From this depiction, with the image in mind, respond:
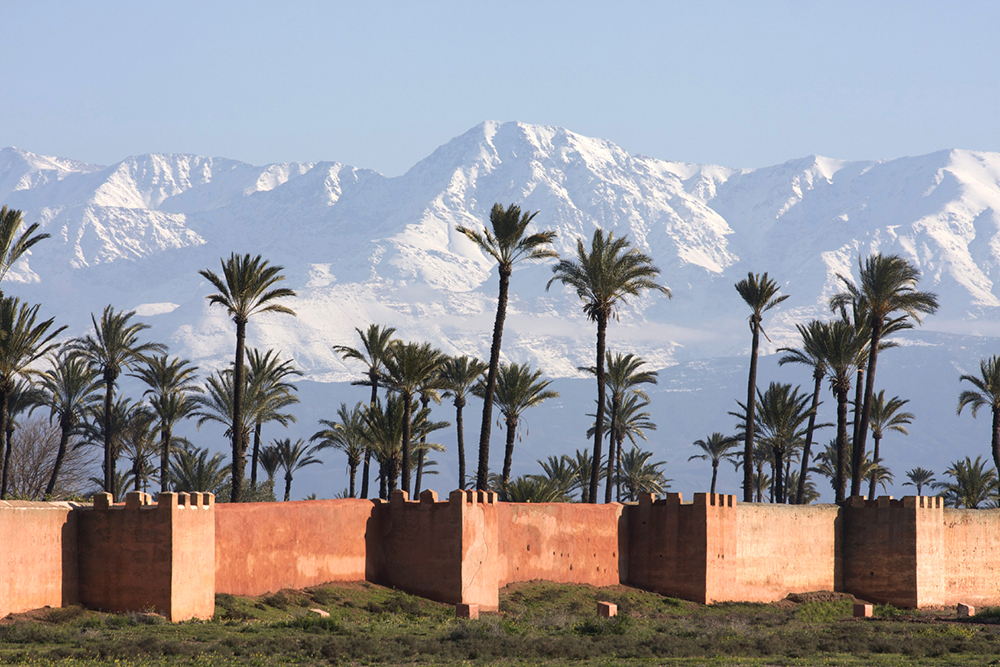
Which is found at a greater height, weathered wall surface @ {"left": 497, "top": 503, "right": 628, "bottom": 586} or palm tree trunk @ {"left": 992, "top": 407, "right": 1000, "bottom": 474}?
palm tree trunk @ {"left": 992, "top": 407, "right": 1000, "bottom": 474}

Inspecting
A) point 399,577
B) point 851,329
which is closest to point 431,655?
point 399,577

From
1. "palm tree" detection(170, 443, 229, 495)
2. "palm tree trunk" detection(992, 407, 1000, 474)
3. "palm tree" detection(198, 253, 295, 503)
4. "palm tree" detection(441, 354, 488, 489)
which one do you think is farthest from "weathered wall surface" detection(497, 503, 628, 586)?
"palm tree trunk" detection(992, 407, 1000, 474)

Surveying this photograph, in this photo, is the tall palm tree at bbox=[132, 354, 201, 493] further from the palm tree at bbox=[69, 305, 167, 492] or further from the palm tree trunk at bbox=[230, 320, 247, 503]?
the palm tree trunk at bbox=[230, 320, 247, 503]

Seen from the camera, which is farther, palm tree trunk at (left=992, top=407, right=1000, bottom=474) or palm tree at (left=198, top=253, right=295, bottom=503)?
palm tree trunk at (left=992, top=407, right=1000, bottom=474)

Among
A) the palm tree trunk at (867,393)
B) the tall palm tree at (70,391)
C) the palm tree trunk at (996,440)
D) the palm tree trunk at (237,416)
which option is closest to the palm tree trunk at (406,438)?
the palm tree trunk at (237,416)

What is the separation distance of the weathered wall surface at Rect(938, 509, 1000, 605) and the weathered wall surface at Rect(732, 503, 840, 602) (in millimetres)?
4615

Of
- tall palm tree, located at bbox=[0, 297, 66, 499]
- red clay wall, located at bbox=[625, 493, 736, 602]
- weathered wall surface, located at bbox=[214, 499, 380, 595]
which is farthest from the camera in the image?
red clay wall, located at bbox=[625, 493, 736, 602]

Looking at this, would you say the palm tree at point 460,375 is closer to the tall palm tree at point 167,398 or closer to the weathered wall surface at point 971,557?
the tall palm tree at point 167,398

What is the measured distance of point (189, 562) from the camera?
27.6 metres

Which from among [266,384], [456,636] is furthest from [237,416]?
[456,636]

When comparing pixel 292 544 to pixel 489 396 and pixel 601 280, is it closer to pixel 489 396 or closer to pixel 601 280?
pixel 489 396

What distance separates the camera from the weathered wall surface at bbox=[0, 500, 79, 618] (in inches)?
998

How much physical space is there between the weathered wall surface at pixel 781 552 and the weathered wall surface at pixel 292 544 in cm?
1310

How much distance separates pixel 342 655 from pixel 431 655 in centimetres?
181
